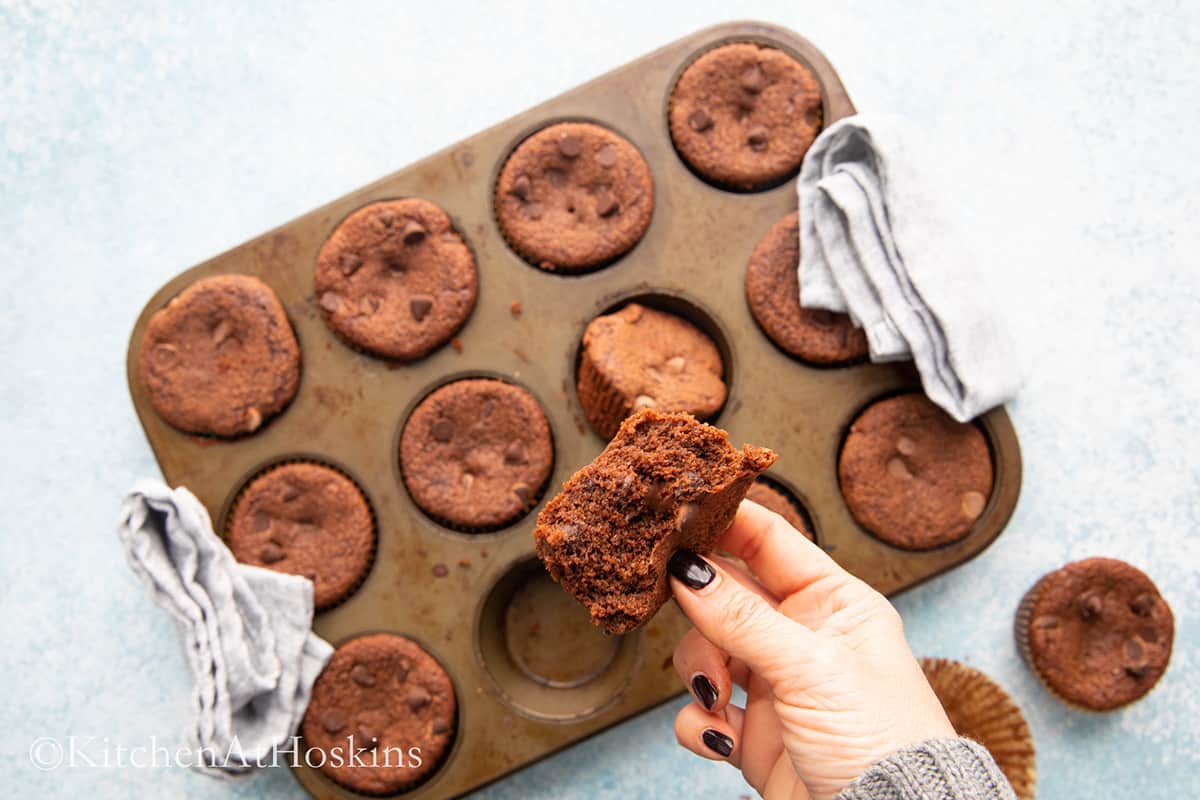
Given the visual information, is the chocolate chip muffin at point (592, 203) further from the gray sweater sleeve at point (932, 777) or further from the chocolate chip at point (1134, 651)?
the chocolate chip at point (1134, 651)

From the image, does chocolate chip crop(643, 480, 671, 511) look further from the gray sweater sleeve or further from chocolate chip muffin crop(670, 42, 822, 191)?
chocolate chip muffin crop(670, 42, 822, 191)

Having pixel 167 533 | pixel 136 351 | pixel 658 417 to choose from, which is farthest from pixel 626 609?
pixel 136 351

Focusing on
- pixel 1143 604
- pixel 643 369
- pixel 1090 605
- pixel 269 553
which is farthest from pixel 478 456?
pixel 1143 604

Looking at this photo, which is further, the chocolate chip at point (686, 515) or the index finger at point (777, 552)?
the index finger at point (777, 552)

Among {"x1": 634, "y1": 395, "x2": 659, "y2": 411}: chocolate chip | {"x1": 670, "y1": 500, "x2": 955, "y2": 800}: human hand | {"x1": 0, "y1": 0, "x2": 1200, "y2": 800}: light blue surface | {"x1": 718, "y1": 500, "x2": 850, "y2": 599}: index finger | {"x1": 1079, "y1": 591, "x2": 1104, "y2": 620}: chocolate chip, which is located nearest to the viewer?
{"x1": 670, "y1": 500, "x2": 955, "y2": 800}: human hand

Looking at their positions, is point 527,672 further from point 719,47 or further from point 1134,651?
point 719,47

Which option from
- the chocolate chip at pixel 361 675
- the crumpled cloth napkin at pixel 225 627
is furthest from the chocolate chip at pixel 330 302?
the chocolate chip at pixel 361 675

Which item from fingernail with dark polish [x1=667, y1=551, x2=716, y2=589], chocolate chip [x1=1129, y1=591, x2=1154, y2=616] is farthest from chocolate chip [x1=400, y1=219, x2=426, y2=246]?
chocolate chip [x1=1129, y1=591, x2=1154, y2=616]
